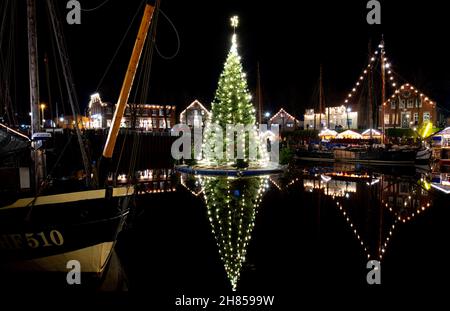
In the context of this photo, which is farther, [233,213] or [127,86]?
[233,213]

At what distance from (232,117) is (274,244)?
15840mm

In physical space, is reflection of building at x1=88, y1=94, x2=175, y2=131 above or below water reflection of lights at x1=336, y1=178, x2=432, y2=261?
above

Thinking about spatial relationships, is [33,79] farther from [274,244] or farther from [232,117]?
[232,117]

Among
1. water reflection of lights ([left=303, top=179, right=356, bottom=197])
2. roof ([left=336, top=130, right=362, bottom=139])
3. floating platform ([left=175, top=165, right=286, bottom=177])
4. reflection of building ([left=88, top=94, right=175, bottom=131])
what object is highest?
reflection of building ([left=88, top=94, right=175, bottom=131])

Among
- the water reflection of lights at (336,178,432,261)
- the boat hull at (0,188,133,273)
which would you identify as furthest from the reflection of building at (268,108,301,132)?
the boat hull at (0,188,133,273)

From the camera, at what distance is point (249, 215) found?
11664 mm

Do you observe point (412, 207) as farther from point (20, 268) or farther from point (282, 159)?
point (282, 159)

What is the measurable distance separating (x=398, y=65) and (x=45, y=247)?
67057 mm

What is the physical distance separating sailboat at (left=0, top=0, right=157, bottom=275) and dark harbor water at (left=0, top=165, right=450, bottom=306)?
1.48 feet

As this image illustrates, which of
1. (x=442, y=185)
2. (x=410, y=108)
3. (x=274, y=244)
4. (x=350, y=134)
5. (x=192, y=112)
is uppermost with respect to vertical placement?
(x=192, y=112)

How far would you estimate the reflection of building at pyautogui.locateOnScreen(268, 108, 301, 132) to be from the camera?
79812 mm

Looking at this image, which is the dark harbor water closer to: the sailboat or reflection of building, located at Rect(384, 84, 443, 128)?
the sailboat

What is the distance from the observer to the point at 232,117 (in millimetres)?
23891

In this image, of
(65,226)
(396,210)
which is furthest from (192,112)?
(65,226)
